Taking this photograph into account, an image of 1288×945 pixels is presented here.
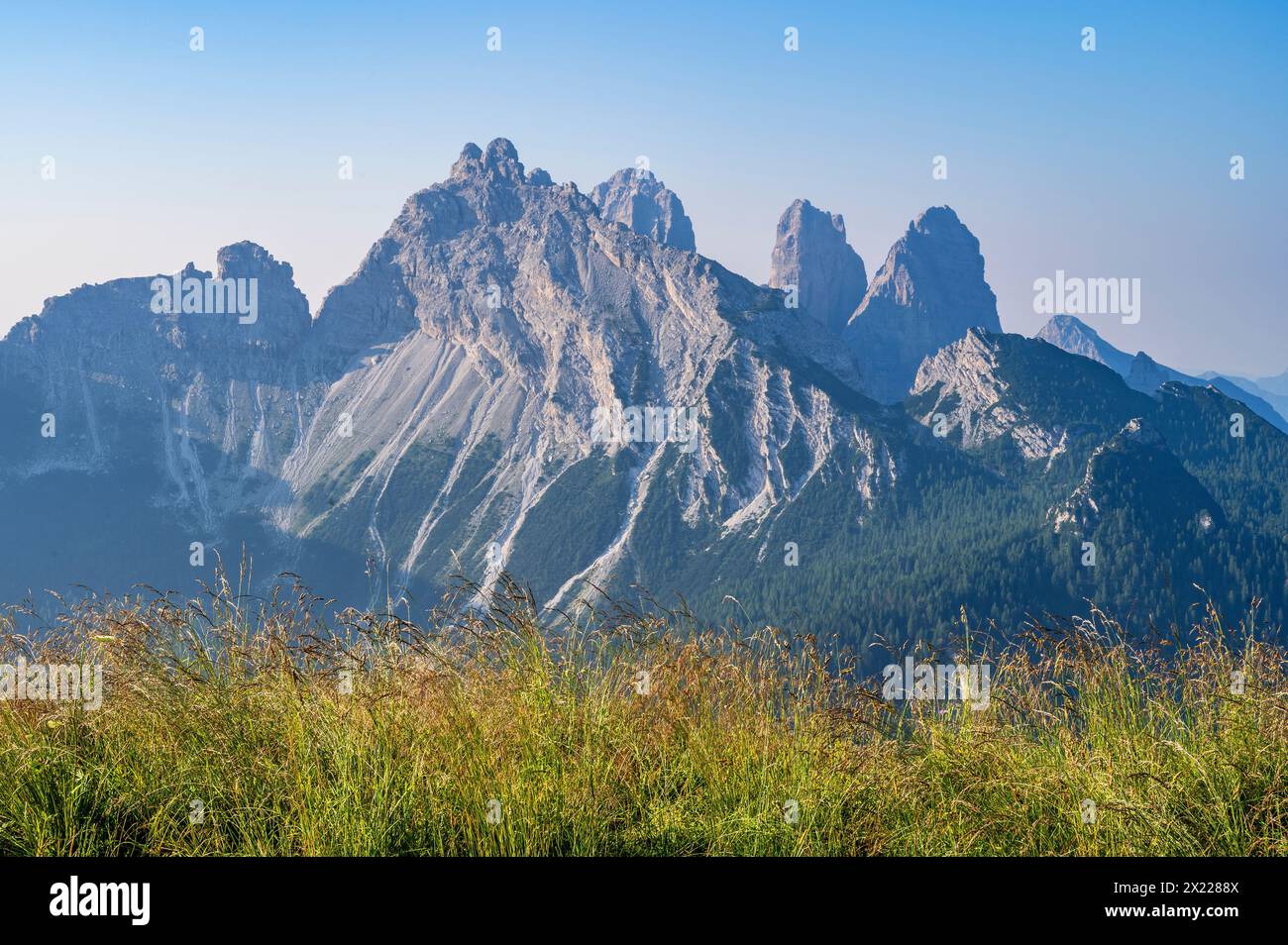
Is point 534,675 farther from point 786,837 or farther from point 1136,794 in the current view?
point 1136,794

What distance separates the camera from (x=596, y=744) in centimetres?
723

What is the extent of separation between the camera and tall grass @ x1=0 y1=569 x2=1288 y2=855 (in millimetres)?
6496

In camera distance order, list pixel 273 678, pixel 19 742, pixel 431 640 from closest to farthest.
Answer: pixel 19 742 → pixel 273 678 → pixel 431 640

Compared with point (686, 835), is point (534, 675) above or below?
above

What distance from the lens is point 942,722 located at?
27.3 feet

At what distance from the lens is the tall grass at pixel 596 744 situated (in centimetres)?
650

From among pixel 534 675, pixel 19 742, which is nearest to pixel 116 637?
pixel 19 742
